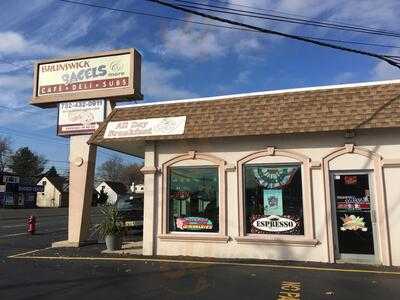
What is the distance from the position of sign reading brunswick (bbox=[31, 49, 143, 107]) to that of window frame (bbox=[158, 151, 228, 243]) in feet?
11.9

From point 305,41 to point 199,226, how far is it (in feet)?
19.7

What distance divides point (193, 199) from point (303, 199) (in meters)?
3.14

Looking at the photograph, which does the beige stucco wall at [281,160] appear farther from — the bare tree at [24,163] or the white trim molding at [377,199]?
the bare tree at [24,163]

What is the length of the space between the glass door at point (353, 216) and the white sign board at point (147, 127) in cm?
443

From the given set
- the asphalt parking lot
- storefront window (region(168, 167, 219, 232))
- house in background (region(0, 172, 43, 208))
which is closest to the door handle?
the asphalt parking lot

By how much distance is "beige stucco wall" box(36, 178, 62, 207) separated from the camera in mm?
83375

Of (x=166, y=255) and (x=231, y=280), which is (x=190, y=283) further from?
(x=166, y=255)

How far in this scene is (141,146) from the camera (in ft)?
49.5

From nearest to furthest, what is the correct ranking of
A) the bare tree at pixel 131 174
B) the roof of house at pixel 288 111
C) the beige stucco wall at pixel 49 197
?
the roof of house at pixel 288 111
the beige stucco wall at pixel 49 197
the bare tree at pixel 131 174

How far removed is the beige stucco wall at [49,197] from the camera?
83375mm

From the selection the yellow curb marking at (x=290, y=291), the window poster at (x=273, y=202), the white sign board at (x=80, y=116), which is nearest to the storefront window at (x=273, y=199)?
the window poster at (x=273, y=202)

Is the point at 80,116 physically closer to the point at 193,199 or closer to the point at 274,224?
the point at 193,199

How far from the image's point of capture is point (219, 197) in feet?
42.8

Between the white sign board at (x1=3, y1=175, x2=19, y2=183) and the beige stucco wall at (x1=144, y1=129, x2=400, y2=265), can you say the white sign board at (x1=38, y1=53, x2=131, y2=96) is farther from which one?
the white sign board at (x1=3, y1=175, x2=19, y2=183)
